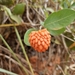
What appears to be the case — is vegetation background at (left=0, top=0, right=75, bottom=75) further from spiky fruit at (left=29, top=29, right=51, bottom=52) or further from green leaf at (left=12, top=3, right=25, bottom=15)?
spiky fruit at (left=29, top=29, right=51, bottom=52)

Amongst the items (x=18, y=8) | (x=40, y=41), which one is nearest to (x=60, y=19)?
(x=40, y=41)

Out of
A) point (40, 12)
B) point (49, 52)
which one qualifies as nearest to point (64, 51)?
point (49, 52)

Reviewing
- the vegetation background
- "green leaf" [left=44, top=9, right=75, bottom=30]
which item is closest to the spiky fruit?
"green leaf" [left=44, top=9, right=75, bottom=30]

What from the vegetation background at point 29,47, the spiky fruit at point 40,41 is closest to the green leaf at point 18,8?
the vegetation background at point 29,47


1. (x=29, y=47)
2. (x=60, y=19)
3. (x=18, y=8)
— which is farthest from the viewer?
(x=29, y=47)

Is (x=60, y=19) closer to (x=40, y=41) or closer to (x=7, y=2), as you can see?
(x=40, y=41)

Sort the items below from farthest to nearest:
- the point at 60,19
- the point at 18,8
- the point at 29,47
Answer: the point at 29,47 → the point at 18,8 → the point at 60,19

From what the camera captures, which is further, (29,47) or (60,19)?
(29,47)

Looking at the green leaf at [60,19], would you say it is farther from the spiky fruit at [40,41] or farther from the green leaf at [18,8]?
the green leaf at [18,8]
